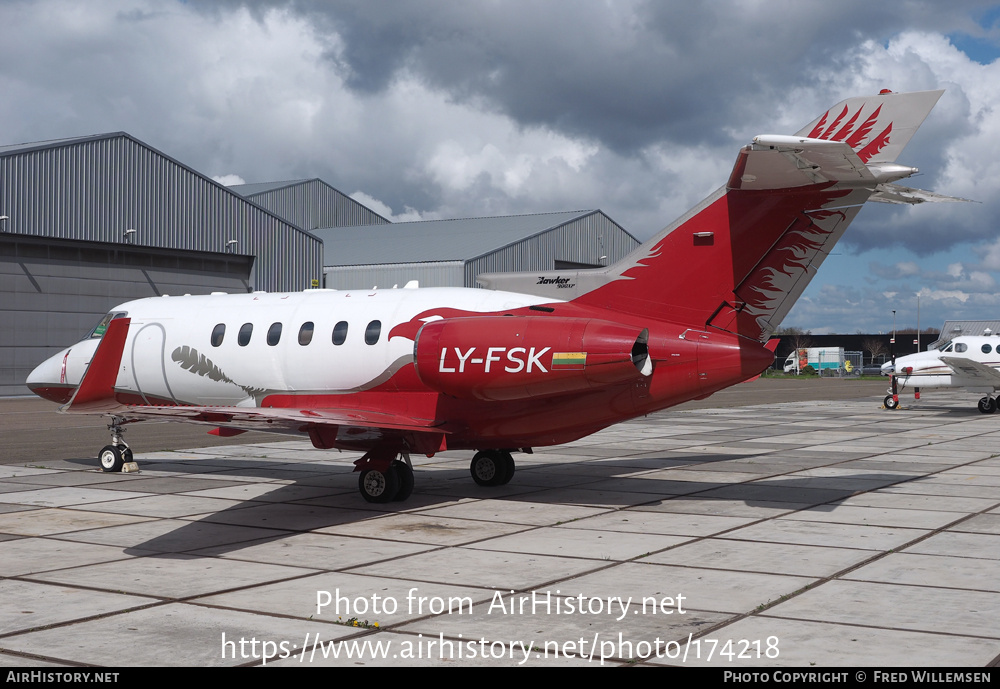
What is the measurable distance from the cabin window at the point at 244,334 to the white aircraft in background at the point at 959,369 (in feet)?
82.5

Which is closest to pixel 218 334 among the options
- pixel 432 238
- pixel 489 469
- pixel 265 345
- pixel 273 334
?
pixel 265 345

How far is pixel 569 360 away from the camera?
1134 centimetres

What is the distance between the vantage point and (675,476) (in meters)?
16.0

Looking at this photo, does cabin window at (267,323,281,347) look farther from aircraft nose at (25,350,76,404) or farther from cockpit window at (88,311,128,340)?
aircraft nose at (25,350,76,404)

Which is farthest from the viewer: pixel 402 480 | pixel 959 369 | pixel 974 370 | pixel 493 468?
pixel 959 369

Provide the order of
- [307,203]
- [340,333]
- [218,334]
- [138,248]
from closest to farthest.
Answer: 1. [340,333]
2. [218,334]
3. [138,248]
4. [307,203]

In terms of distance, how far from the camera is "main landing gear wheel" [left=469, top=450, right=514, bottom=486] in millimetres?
14648

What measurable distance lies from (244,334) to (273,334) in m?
0.64

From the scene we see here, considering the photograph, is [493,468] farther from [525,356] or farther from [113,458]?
[113,458]

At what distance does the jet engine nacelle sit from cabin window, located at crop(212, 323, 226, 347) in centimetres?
423

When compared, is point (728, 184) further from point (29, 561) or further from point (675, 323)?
point (29, 561)

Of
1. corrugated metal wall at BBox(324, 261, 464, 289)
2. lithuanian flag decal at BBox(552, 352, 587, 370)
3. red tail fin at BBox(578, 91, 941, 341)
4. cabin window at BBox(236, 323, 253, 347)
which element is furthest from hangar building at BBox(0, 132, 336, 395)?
lithuanian flag decal at BBox(552, 352, 587, 370)
